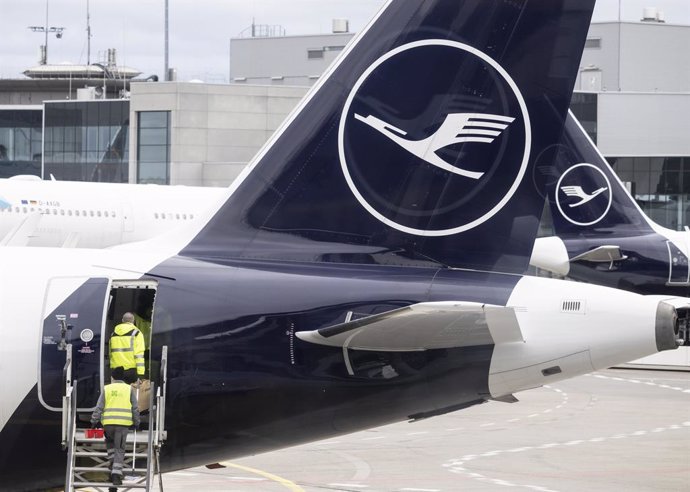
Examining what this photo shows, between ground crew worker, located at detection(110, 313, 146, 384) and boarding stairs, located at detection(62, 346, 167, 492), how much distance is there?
0.24 m

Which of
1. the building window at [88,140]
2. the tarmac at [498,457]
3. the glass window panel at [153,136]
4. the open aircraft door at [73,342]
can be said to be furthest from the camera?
the building window at [88,140]

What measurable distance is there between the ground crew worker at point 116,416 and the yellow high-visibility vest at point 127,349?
0.30 ft

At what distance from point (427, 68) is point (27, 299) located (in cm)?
500

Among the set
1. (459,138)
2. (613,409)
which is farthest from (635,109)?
(459,138)

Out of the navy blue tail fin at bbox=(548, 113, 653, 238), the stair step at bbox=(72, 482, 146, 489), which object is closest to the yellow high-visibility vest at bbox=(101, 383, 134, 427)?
the stair step at bbox=(72, 482, 146, 489)

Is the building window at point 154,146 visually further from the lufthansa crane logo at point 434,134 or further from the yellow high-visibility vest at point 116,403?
the yellow high-visibility vest at point 116,403

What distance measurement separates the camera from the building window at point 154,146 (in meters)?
77.4

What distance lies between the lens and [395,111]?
1384 centimetres

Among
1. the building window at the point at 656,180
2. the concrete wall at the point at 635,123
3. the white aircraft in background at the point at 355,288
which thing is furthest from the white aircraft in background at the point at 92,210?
the concrete wall at the point at 635,123

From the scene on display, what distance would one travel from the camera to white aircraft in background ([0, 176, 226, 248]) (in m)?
40.4

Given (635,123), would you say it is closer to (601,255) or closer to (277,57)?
(601,255)

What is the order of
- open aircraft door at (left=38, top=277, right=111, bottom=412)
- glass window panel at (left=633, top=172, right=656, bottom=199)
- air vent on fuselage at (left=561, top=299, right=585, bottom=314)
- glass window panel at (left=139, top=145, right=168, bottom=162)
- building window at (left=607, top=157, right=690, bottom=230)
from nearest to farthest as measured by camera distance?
open aircraft door at (left=38, top=277, right=111, bottom=412)
air vent on fuselage at (left=561, top=299, right=585, bottom=314)
building window at (left=607, top=157, right=690, bottom=230)
glass window panel at (left=633, top=172, right=656, bottom=199)
glass window panel at (left=139, top=145, right=168, bottom=162)

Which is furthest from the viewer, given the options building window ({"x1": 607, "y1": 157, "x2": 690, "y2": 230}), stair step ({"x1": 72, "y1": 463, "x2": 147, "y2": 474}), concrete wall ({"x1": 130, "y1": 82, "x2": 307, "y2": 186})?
concrete wall ({"x1": 130, "y1": 82, "x2": 307, "y2": 186})

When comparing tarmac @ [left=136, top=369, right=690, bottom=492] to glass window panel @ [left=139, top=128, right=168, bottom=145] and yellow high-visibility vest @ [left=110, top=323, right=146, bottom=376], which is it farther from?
glass window panel @ [left=139, top=128, right=168, bottom=145]
